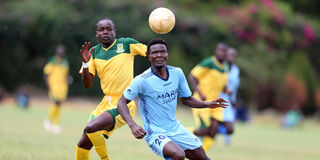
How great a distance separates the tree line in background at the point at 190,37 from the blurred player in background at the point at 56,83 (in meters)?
10.1

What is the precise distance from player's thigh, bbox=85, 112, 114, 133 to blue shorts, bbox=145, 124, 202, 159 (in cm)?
78

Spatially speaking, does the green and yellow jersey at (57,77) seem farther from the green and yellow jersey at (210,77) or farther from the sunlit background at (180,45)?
the sunlit background at (180,45)

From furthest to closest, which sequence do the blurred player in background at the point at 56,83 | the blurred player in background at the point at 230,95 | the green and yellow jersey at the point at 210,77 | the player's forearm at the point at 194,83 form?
the blurred player in background at the point at 56,83, the green and yellow jersey at the point at 210,77, the blurred player in background at the point at 230,95, the player's forearm at the point at 194,83

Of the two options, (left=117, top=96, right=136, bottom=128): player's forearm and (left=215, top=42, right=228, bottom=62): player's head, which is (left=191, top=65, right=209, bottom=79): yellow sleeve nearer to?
(left=215, top=42, right=228, bottom=62): player's head

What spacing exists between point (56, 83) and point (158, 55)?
1040 cm

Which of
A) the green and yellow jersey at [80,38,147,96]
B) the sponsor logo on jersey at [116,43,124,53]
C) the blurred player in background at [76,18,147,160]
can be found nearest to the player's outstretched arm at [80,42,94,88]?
the blurred player in background at [76,18,147,160]

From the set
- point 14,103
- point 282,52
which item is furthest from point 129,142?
point 282,52

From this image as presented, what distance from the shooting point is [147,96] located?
20.9 feet

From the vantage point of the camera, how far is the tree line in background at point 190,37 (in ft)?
88.0

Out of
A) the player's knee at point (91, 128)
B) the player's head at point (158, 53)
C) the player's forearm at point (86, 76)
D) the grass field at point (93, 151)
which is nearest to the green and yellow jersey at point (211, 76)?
the grass field at point (93, 151)

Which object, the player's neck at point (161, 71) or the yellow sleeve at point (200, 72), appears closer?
the player's neck at point (161, 71)

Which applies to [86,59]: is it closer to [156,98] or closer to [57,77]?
[156,98]

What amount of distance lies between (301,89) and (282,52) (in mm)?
4568

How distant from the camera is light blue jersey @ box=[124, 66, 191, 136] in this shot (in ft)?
20.5
